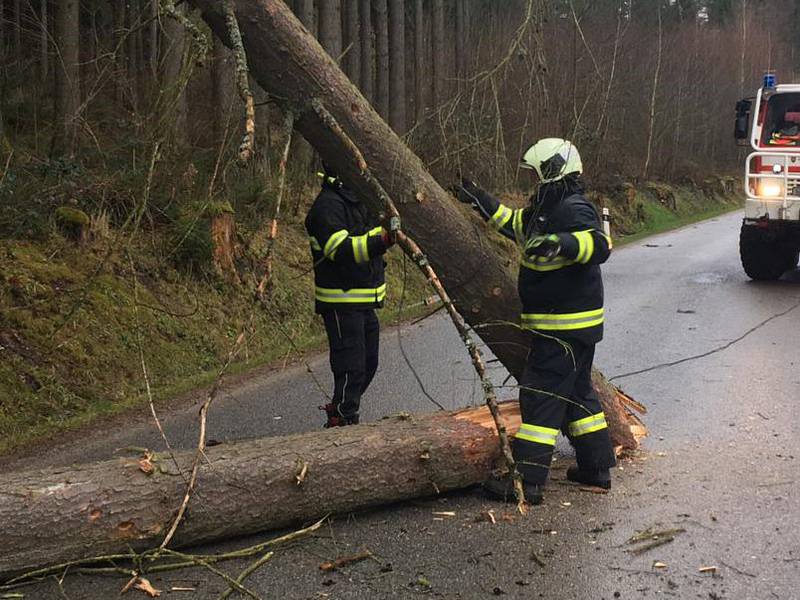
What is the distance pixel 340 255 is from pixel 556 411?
152 centimetres

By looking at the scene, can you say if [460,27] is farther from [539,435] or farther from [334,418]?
[539,435]

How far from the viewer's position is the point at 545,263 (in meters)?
4.58

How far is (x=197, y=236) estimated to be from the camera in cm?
930

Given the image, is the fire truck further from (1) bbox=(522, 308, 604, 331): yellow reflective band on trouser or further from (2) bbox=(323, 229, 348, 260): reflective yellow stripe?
(2) bbox=(323, 229, 348, 260): reflective yellow stripe

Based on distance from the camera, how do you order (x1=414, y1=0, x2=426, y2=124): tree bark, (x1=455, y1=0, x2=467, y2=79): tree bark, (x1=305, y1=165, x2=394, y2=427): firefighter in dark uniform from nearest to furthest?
(x1=305, y1=165, x2=394, y2=427): firefighter in dark uniform → (x1=414, y1=0, x2=426, y2=124): tree bark → (x1=455, y1=0, x2=467, y2=79): tree bark

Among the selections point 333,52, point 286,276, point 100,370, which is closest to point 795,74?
point 333,52

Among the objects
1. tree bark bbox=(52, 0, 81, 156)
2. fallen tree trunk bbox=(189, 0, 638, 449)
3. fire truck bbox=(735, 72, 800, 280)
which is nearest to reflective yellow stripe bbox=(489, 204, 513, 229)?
fallen tree trunk bbox=(189, 0, 638, 449)

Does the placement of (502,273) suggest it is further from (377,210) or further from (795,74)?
(795,74)

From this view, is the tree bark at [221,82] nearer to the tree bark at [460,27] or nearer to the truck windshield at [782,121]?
the truck windshield at [782,121]

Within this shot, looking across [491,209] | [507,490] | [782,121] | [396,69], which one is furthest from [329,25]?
[507,490]

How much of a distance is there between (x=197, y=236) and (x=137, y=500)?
5.75m

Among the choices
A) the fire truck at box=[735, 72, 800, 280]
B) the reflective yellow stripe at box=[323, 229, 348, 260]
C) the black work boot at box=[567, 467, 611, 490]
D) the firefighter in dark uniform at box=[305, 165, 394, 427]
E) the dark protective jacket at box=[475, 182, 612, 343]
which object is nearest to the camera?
the dark protective jacket at box=[475, 182, 612, 343]

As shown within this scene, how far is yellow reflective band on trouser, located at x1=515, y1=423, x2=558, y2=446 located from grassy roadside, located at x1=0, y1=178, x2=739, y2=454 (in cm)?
162

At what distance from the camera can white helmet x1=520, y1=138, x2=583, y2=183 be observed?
15.1 ft
